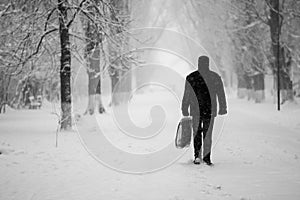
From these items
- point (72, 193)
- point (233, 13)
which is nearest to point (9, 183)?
point (72, 193)

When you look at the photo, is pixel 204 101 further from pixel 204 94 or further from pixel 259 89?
pixel 259 89

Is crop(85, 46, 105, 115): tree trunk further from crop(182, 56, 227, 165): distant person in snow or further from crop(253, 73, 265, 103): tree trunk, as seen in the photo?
crop(253, 73, 265, 103): tree trunk

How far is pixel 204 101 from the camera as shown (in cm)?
666

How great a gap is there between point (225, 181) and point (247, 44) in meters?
20.4

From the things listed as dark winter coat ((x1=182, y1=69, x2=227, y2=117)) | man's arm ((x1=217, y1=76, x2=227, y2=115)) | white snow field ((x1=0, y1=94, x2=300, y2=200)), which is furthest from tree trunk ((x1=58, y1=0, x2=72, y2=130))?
man's arm ((x1=217, y1=76, x2=227, y2=115))

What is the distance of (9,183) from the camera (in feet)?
18.1

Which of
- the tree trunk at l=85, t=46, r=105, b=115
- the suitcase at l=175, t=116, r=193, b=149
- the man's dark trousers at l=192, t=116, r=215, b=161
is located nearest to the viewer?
the man's dark trousers at l=192, t=116, r=215, b=161

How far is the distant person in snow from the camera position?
6.61 metres

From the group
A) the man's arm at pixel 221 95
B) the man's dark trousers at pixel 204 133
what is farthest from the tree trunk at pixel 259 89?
the man's dark trousers at pixel 204 133

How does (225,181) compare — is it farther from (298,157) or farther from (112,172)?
(298,157)

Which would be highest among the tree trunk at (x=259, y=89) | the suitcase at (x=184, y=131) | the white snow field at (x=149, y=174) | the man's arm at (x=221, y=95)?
the tree trunk at (x=259, y=89)

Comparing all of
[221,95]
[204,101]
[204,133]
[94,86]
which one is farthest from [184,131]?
[94,86]

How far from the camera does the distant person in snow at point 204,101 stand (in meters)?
6.61

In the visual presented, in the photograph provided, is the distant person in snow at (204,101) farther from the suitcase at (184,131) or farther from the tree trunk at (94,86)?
the tree trunk at (94,86)
